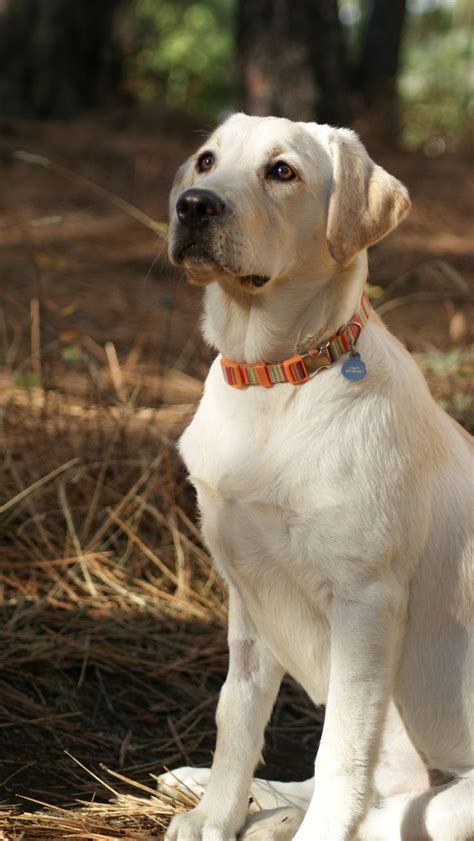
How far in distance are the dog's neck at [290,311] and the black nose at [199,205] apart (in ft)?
0.73

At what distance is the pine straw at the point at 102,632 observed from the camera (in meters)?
2.88

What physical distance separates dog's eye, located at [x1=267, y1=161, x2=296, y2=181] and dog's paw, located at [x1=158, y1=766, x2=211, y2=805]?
155cm

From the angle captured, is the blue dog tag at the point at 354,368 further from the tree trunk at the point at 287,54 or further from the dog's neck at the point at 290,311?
the tree trunk at the point at 287,54

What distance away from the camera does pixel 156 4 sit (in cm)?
1695

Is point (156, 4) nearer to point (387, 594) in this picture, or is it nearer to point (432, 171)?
point (432, 171)

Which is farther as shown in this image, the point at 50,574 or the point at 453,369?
the point at 453,369

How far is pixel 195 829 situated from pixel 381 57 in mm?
10294

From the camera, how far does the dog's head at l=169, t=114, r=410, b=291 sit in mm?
2338

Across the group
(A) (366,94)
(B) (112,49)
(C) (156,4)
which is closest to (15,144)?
(B) (112,49)

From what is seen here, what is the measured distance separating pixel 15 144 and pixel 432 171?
12.7 feet

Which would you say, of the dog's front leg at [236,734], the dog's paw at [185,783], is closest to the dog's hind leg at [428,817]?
the dog's front leg at [236,734]

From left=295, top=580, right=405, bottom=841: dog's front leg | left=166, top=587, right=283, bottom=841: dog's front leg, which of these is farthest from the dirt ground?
left=295, top=580, right=405, bottom=841: dog's front leg

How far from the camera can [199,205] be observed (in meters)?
2.31

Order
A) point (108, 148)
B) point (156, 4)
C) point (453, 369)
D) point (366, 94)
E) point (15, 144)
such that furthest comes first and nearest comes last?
point (156, 4)
point (366, 94)
point (108, 148)
point (15, 144)
point (453, 369)
